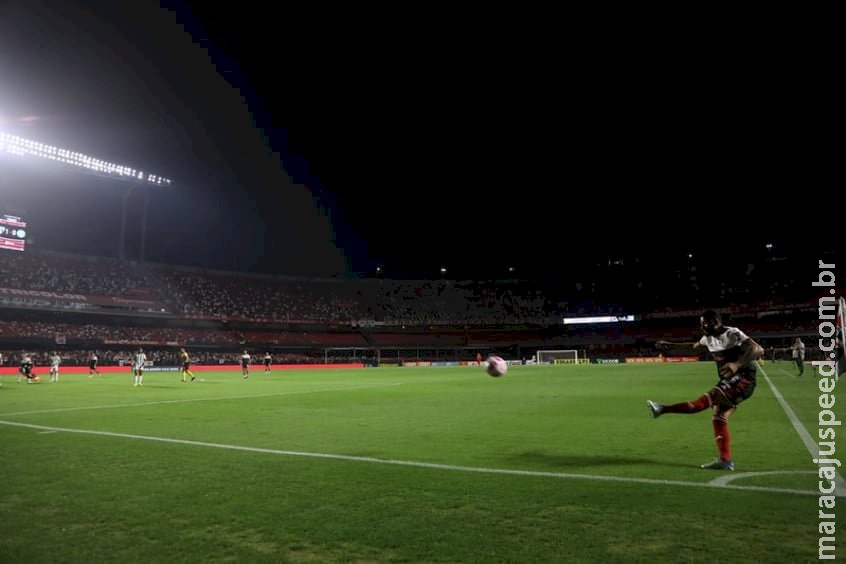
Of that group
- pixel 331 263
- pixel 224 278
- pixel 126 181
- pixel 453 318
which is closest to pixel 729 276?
pixel 453 318

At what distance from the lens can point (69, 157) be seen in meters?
46.5

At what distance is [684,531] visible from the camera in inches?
181

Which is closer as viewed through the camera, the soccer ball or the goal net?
the soccer ball

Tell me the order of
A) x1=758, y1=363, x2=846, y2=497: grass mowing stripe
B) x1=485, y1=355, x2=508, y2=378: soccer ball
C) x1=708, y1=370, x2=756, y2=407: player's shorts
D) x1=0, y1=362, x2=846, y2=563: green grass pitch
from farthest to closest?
x1=485, y1=355, x2=508, y2=378: soccer ball, x1=708, y1=370, x2=756, y2=407: player's shorts, x1=758, y1=363, x2=846, y2=497: grass mowing stripe, x1=0, y1=362, x2=846, y2=563: green grass pitch

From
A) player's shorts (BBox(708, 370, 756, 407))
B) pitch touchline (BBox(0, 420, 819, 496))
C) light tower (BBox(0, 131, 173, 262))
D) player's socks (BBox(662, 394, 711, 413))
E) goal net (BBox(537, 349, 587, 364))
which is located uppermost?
light tower (BBox(0, 131, 173, 262))

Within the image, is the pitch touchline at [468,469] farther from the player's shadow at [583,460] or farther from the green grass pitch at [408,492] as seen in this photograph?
the player's shadow at [583,460]

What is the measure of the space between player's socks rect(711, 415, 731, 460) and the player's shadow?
0.47 metres

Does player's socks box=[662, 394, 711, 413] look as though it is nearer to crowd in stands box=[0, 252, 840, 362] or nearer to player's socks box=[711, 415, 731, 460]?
player's socks box=[711, 415, 731, 460]

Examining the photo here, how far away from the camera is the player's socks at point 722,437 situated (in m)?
7.23

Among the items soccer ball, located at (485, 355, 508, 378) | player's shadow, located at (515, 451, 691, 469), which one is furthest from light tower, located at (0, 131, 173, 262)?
player's shadow, located at (515, 451, 691, 469)

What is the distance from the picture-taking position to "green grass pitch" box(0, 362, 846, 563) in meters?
4.34

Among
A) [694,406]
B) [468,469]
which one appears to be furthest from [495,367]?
[694,406]

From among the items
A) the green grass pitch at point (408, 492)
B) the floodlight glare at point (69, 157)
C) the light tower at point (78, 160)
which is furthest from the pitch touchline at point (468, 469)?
the light tower at point (78, 160)

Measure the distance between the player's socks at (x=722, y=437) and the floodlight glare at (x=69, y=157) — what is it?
49.7 m
